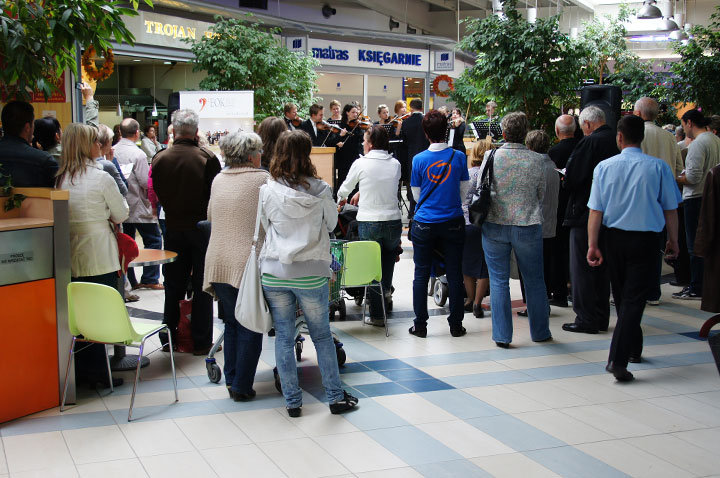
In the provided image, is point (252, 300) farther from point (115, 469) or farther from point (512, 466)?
point (512, 466)

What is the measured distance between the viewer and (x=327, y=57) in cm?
1906

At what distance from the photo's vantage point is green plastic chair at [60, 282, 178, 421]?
4188 mm

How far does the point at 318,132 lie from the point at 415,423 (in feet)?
23.1

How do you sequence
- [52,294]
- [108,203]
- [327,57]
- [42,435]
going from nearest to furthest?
[42,435] < [52,294] < [108,203] < [327,57]

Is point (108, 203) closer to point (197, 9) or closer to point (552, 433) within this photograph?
point (552, 433)

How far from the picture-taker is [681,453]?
3863mm

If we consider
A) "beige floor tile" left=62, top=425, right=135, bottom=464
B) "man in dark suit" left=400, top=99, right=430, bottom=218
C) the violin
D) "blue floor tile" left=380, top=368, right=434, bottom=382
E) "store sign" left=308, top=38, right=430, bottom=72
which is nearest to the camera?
"beige floor tile" left=62, top=425, right=135, bottom=464

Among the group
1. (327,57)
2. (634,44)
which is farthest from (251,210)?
(634,44)

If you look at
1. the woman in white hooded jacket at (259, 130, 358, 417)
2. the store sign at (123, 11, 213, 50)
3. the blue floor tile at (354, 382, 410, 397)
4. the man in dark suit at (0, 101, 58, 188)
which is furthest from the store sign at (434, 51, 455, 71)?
the woman in white hooded jacket at (259, 130, 358, 417)

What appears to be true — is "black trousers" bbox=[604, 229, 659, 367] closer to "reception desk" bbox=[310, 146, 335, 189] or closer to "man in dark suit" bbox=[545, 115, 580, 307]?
"man in dark suit" bbox=[545, 115, 580, 307]

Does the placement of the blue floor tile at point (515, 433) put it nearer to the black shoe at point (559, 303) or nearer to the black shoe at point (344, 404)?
the black shoe at point (344, 404)

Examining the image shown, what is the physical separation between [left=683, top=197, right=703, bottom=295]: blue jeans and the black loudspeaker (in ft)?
3.88

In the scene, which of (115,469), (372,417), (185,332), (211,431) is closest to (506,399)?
(372,417)

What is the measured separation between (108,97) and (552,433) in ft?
44.0
